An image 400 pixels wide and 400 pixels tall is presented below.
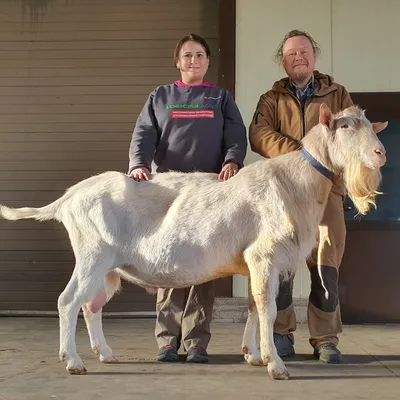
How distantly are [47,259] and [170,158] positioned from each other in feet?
9.79

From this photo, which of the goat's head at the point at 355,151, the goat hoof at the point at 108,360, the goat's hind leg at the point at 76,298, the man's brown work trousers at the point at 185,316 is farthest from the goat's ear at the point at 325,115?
the goat hoof at the point at 108,360

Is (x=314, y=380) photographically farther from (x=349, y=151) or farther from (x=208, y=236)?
(x=349, y=151)

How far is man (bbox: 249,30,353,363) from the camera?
4.39m

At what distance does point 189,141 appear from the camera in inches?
172

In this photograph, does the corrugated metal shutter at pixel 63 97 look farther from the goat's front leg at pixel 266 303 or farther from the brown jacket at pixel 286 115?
the goat's front leg at pixel 266 303

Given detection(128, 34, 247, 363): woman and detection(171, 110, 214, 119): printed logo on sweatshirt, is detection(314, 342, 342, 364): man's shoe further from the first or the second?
detection(171, 110, 214, 119): printed logo on sweatshirt

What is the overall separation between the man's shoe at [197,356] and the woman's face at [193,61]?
175cm

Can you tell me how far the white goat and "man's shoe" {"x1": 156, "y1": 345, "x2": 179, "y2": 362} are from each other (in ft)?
1.77

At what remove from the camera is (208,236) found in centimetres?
379

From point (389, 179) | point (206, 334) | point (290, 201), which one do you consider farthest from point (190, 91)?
point (389, 179)

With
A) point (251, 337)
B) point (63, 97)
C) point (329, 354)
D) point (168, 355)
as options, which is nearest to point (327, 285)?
point (329, 354)

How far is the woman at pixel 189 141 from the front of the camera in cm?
435

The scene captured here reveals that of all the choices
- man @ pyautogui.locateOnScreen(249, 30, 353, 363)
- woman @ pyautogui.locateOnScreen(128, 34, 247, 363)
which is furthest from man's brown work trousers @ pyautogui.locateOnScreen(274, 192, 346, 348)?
woman @ pyautogui.locateOnScreen(128, 34, 247, 363)

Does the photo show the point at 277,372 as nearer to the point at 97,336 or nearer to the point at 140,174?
the point at 97,336
